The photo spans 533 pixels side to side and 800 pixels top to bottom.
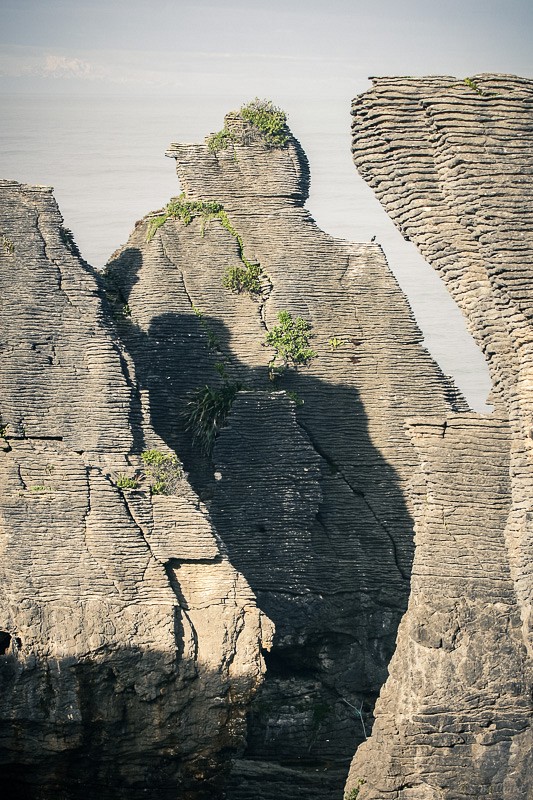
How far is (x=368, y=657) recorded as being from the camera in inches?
938

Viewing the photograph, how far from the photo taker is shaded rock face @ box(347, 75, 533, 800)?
1320cm

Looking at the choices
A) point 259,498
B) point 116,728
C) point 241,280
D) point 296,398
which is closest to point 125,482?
point 116,728

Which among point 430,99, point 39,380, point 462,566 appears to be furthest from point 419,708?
point 39,380

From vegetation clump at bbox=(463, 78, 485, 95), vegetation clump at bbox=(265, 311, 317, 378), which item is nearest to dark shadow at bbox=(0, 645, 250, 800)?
vegetation clump at bbox=(265, 311, 317, 378)

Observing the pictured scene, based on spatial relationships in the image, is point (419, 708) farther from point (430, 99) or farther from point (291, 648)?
point (291, 648)

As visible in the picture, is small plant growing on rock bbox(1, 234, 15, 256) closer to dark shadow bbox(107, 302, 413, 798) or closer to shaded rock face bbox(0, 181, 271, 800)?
shaded rock face bbox(0, 181, 271, 800)

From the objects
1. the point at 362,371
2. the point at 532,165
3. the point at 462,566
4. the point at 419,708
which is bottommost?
the point at 419,708

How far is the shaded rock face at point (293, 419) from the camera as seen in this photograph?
74.3ft

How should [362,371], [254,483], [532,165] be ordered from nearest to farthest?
[532,165] → [254,483] → [362,371]

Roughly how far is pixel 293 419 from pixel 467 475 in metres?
Answer: 9.04

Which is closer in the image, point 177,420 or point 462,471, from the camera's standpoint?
point 462,471

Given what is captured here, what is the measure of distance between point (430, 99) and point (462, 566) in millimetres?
4082

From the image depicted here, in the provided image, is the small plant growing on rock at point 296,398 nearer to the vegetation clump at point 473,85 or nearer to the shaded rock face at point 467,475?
the shaded rock face at point 467,475

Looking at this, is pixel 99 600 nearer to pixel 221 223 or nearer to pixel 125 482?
pixel 125 482
